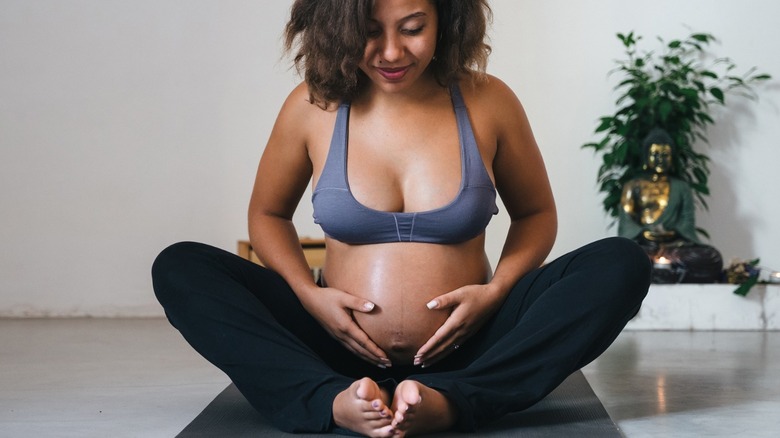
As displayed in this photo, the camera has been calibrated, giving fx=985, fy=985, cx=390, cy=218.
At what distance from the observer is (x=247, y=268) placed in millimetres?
1883

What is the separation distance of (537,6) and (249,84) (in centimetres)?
138

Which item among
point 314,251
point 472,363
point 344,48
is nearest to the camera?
point 472,363

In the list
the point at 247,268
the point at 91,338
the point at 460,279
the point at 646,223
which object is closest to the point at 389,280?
the point at 460,279

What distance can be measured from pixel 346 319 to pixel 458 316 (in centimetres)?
21

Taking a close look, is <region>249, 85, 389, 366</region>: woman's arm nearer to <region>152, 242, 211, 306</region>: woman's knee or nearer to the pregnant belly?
the pregnant belly

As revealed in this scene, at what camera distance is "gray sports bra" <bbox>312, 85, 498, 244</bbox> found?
184 centimetres

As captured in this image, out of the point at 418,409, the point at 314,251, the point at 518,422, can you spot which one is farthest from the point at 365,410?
Answer: the point at 314,251

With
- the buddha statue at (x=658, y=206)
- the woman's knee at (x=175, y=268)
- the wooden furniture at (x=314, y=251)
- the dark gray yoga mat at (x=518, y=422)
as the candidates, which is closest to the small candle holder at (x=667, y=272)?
the buddha statue at (x=658, y=206)

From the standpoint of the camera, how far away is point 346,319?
5.97 feet

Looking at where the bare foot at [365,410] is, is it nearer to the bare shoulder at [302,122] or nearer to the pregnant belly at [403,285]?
the pregnant belly at [403,285]

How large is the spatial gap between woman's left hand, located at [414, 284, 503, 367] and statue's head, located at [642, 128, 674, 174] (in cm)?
251

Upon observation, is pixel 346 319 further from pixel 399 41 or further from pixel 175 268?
pixel 399 41

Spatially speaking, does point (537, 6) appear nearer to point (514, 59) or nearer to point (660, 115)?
point (514, 59)

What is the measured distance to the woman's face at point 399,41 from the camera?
5.92 feet
